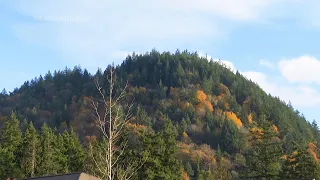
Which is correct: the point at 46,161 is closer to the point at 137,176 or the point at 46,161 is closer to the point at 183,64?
the point at 137,176

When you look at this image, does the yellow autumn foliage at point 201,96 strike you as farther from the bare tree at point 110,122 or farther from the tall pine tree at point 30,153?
the bare tree at point 110,122

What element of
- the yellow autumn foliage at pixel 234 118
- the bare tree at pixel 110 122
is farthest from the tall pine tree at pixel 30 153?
the yellow autumn foliage at pixel 234 118

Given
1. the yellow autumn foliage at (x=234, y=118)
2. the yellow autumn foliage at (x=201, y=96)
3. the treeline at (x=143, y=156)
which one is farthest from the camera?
the yellow autumn foliage at (x=201, y=96)

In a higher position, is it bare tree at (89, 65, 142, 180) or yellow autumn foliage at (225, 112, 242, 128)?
yellow autumn foliage at (225, 112, 242, 128)

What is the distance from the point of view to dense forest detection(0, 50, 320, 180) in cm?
4125

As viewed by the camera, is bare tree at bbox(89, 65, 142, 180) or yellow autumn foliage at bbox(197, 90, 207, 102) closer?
bare tree at bbox(89, 65, 142, 180)

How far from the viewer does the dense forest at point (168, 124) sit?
41250mm

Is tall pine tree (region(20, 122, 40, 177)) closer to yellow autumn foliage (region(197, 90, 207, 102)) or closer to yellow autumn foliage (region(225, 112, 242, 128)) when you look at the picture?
yellow autumn foliage (region(225, 112, 242, 128))

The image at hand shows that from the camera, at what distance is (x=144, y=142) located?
38.7 meters

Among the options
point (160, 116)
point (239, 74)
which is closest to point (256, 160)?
point (160, 116)

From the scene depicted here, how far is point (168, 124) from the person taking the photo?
140 ft

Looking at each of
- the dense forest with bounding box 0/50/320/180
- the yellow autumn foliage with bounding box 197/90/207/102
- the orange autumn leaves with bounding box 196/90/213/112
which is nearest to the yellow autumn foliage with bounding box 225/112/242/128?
the dense forest with bounding box 0/50/320/180

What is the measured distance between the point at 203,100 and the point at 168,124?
86.0 meters

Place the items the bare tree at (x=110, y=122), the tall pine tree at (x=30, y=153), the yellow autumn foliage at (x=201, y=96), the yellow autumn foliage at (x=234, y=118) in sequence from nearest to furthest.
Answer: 1. the bare tree at (x=110, y=122)
2. the tall pine tree at (x=30, y=153)
3. the yellow autumn foliage at (x=234, y=118)
4. the yellow autumn foliage at (x=201, y=96)
